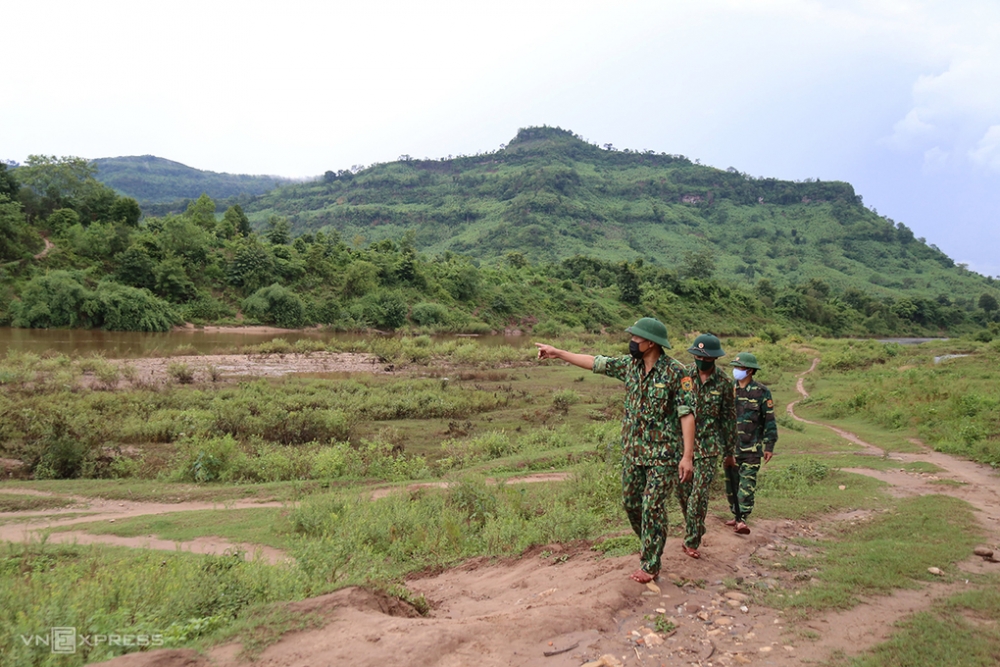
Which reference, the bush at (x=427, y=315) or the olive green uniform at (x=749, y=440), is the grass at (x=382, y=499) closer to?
the olive green uniform at (x=749, y=440)

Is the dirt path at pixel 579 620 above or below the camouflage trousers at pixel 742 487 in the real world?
below

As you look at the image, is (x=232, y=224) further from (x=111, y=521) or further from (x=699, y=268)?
(x=699, y=268)

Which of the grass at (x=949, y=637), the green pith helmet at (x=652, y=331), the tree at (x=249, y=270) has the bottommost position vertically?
the grass at (x=949, y=637)

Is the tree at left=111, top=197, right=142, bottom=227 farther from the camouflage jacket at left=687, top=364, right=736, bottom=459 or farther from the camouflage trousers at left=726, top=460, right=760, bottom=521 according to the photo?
the camouflage trousers at left=726, top=460, right=760, bottom=521

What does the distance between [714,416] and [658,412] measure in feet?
4.90

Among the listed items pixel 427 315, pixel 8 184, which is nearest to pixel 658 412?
pixel 427 315

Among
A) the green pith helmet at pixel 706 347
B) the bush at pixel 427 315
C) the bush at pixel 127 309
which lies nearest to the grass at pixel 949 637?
the green pith helmet at pixel 706 347

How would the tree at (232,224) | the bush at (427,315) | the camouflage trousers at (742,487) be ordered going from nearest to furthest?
the camouflage trousers at (742,487) < the bush at (427,315) < the tree at (232,224)

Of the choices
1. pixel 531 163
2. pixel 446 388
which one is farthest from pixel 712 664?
pixel 531 163

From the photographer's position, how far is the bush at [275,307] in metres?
41.7

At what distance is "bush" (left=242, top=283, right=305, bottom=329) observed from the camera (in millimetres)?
41656

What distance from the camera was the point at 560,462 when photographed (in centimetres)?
1052

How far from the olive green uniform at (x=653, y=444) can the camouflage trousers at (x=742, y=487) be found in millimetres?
1959

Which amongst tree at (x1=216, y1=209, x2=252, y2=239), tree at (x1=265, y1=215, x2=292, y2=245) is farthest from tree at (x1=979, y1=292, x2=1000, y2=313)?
tree at (x1=216, y1=209, x2=252, y2=239)
